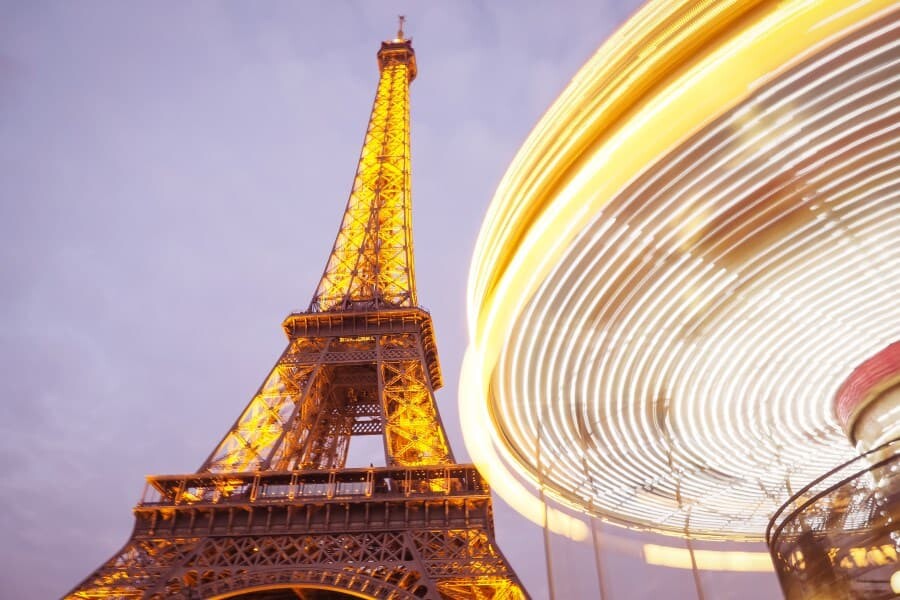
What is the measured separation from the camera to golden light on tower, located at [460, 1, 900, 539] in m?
5.45

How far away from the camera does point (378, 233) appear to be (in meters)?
28.8

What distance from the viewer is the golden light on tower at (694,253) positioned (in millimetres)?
5445

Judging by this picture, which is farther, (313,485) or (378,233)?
(378,233)

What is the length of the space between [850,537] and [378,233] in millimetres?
25088

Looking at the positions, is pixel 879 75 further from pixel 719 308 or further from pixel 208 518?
pixel 208 518

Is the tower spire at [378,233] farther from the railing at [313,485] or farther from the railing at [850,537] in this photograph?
the railing at [850,537]

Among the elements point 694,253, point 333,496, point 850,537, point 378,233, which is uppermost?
point 378,233

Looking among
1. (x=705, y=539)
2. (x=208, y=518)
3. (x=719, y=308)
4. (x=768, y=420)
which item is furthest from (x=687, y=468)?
(x=208, y=518)

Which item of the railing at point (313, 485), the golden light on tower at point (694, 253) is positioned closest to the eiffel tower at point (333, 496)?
the railing at point (313, 485)

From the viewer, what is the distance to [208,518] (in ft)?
59.3

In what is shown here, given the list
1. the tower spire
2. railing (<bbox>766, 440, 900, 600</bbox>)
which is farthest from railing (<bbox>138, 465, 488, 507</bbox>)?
railing (<bbox>766, 440, 900, 600</bbox>)

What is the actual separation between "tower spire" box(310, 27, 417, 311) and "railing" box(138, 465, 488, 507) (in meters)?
8.20

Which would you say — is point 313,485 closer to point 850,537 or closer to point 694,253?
point 694,253

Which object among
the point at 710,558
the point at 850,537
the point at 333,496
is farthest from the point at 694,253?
the point at 333,496
